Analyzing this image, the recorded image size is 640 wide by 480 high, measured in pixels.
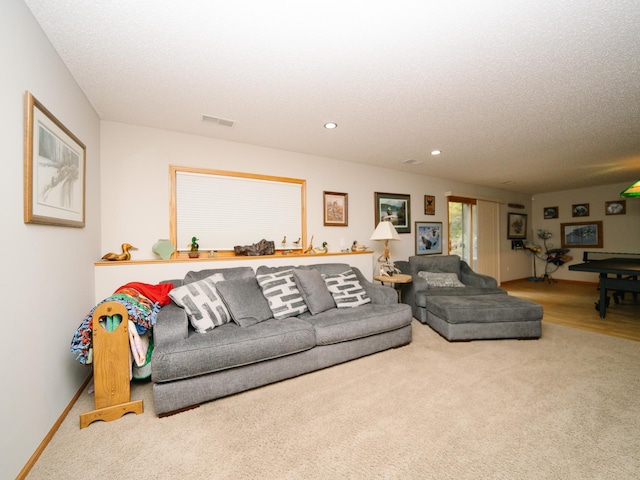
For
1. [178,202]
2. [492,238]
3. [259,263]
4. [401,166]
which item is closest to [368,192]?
[401,166]

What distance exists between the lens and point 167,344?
1.85m

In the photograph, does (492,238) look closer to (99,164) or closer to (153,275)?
(153,275)

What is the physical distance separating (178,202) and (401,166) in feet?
11.9

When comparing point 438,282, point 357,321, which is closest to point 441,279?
point 438,282

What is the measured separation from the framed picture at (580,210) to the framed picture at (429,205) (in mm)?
4660

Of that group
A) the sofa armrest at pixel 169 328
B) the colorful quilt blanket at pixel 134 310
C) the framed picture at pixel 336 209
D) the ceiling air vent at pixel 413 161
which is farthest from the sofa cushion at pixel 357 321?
the ceiling air vent at pixel 413 161

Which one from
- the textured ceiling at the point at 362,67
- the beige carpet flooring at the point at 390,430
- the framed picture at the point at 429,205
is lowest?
the beige carpet flooring at the point at 390,430

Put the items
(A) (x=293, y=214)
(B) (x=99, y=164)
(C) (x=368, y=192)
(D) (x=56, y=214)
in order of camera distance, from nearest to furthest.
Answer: (D) (x=56, y=214)
(B) (x=99, y=164)
(A) (x=293, y=214)
(C) (x=368, y=192)

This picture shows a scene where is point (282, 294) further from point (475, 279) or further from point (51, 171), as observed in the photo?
point (475, 279)

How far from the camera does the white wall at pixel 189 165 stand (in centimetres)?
276

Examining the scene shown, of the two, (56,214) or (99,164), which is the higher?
(99,164)

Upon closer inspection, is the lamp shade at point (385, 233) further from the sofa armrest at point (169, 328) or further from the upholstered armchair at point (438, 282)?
Answer: the sofa armrest at point (169, 328)

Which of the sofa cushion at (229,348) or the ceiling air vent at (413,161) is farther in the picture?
the ceiling air vent at (413,161)

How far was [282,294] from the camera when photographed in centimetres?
266
